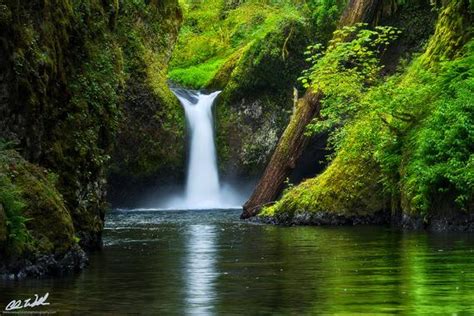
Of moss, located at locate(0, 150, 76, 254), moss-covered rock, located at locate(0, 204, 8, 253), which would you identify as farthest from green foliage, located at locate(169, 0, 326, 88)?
moss-covered rock, located at locate(0, 204, 8, 253)

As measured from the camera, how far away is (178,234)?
21.8 metres

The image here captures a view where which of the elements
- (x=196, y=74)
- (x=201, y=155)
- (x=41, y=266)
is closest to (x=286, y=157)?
(x=201, y=155)

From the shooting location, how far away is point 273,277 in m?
11.7

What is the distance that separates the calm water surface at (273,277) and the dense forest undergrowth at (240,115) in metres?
1.21

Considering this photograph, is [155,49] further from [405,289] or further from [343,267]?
[405,289]

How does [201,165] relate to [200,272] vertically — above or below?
above

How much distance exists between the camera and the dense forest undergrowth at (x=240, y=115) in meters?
14.2

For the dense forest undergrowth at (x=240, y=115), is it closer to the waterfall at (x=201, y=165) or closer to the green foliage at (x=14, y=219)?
the green foliage at (x=14, y=219)

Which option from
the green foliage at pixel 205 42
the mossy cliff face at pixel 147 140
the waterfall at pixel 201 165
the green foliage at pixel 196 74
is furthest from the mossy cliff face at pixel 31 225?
the green foliage at pixel 196 74

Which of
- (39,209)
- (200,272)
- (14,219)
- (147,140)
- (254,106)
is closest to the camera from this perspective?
(14,219)

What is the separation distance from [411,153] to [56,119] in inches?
374

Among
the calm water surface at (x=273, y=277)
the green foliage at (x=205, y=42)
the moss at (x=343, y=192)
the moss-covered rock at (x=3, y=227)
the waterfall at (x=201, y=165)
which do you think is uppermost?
the green foliage at (x=205, y=42)
